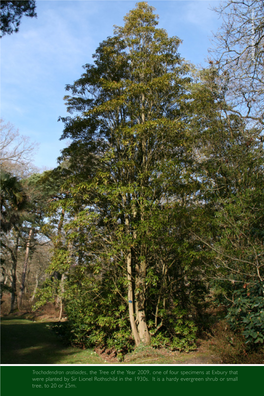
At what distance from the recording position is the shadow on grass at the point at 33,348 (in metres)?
8.03

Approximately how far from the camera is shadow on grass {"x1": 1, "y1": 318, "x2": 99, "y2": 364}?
8.03m

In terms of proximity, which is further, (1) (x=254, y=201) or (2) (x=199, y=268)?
(2) (x=199, y=268)

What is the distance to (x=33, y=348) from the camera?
951 centimetres

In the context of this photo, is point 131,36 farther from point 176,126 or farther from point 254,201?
point 254,201

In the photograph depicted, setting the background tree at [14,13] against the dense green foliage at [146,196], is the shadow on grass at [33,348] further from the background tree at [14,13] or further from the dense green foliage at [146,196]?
the background tree at [14,13]

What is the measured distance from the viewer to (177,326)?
874 centimetres

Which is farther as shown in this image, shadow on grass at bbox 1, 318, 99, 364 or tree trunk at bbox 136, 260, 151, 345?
tree trunk at bbox 136, 260, 151, 345

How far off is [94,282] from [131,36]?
9006 mm

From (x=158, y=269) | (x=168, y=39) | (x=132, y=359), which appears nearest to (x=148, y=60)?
(x=168, y=39)

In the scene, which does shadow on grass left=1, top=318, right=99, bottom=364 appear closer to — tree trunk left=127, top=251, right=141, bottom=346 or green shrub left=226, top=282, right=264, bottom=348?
A: tree trunk left=127, top=251, right=141, bottom=346

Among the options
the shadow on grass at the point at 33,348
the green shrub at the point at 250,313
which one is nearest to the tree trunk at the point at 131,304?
the shadow on grass at the point at 33,348

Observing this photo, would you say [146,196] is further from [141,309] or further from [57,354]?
[57,354]

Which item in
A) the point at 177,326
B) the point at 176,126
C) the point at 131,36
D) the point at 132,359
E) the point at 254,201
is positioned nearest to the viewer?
the point at 254,201

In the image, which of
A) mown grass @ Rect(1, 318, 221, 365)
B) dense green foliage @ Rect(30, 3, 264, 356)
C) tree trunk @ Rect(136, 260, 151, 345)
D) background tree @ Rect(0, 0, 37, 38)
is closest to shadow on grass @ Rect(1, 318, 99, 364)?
mown grass @ Rect(1, 318, 221, 365)
